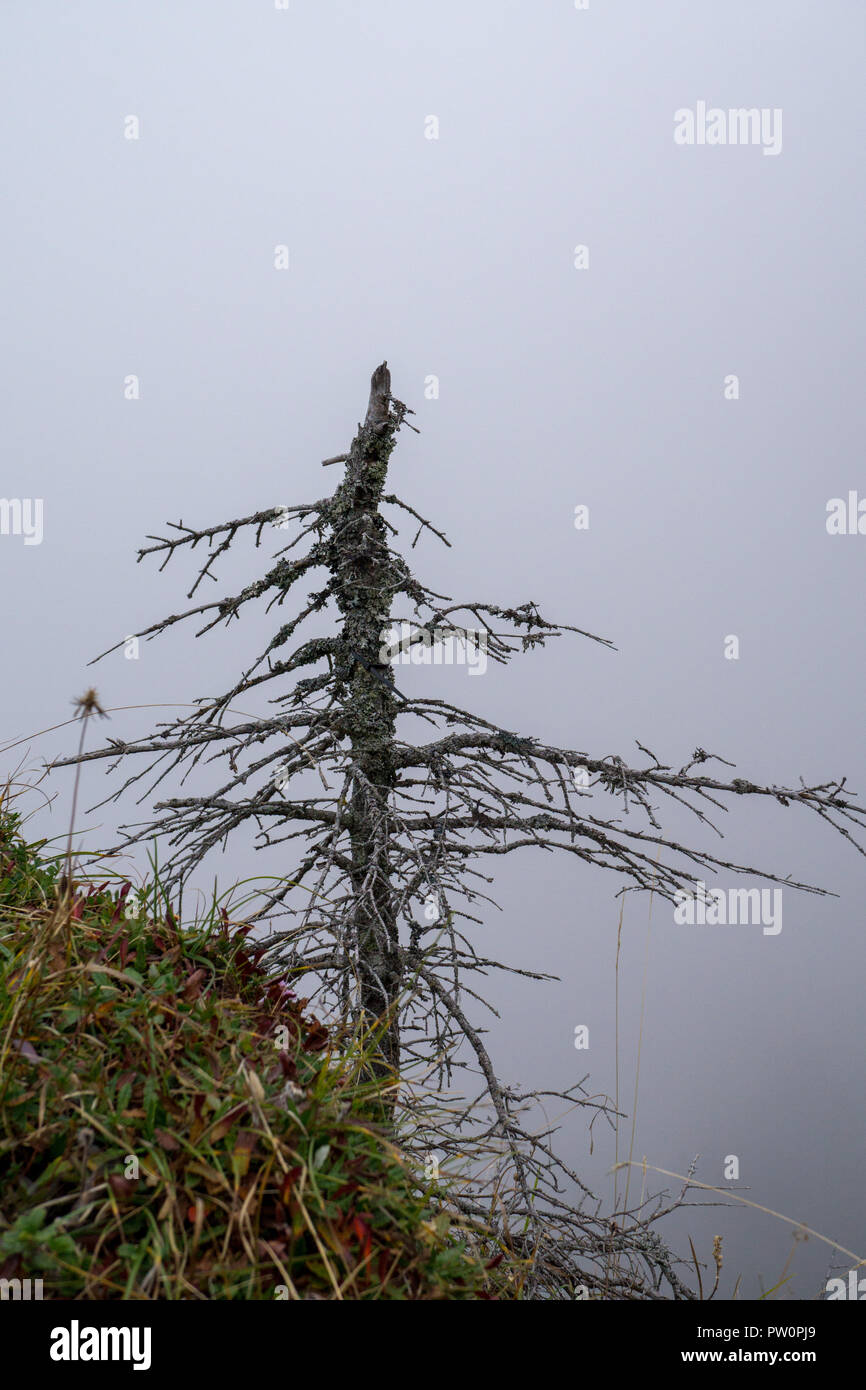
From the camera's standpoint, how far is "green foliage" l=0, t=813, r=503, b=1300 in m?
2.25

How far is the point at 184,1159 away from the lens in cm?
246

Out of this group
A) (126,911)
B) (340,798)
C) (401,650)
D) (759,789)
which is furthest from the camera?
(401,650)

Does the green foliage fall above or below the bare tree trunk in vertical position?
below

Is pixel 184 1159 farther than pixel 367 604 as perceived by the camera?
No

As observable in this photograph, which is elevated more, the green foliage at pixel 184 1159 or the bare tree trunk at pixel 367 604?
the bare tree trunk at pixel 367 604

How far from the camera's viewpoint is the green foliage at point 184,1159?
225 cm

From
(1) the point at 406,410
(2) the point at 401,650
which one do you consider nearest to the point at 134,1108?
(2) the point at 401,650

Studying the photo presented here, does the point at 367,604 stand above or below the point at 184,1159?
above

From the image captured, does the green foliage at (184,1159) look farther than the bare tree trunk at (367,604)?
No

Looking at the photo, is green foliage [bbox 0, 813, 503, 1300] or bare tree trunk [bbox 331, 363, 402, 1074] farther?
bare tree trunk [bbox 331, 363, 402, 1074]
